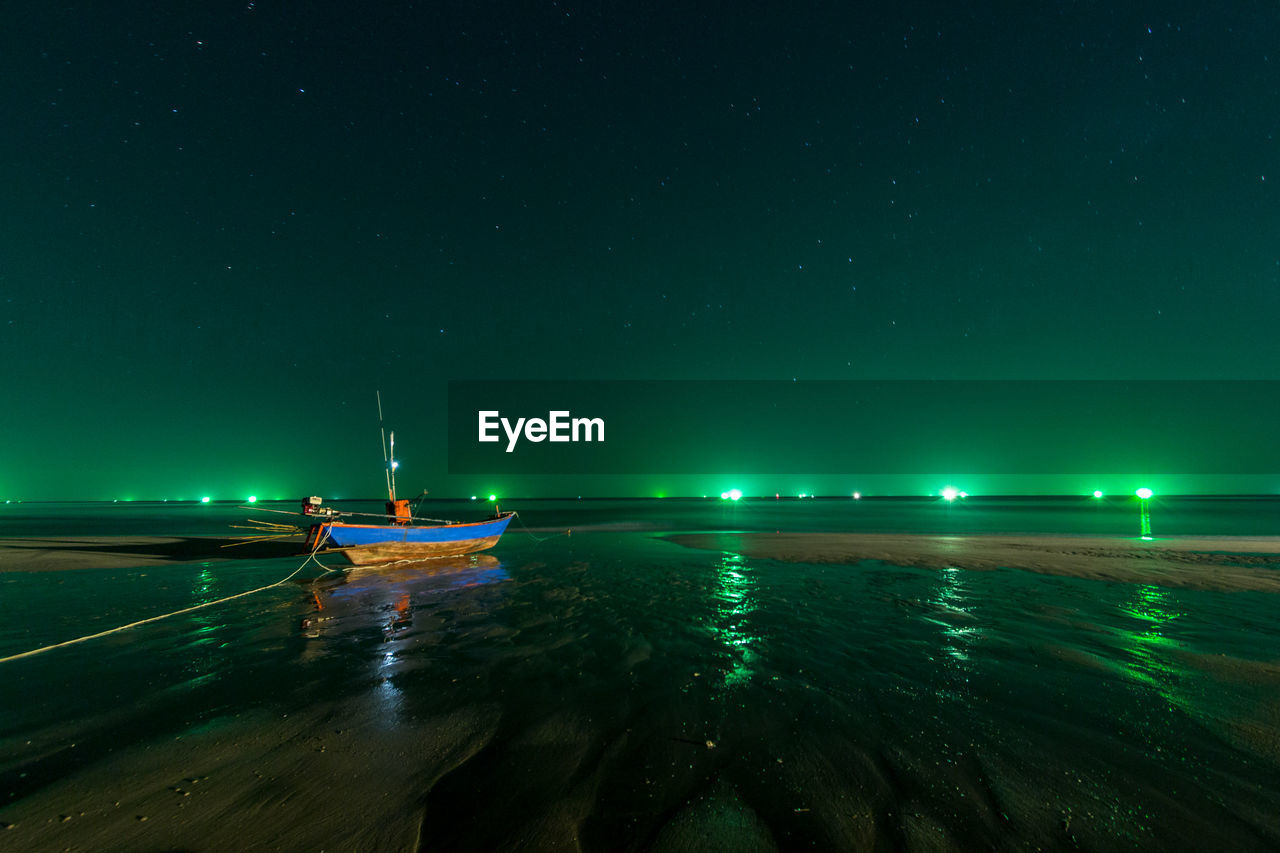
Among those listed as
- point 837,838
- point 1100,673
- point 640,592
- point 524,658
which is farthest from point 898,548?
point 837,838

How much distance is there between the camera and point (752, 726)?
6.03 m

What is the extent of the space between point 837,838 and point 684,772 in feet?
5.11

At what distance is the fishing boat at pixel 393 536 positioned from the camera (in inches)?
737

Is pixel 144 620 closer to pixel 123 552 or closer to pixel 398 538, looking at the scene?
pixel 398 538

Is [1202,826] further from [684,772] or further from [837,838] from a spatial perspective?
[684,772]

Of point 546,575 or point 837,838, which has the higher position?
point 837,838

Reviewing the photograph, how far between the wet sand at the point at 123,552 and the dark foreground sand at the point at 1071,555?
80.0 feet

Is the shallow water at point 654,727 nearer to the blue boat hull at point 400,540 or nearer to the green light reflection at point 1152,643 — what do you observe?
the green light reflection at point 1152,643

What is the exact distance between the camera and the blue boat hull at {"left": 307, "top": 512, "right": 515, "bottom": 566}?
18.9 meters

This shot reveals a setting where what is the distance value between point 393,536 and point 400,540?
444 mm

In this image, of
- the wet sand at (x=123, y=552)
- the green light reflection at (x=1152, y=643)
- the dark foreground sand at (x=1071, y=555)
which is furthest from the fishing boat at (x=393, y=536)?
the green light reflection at (x=1152, y=643)

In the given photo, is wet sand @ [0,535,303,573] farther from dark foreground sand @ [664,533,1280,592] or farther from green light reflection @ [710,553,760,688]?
dark foreground sand @ [664,533,1280,592]

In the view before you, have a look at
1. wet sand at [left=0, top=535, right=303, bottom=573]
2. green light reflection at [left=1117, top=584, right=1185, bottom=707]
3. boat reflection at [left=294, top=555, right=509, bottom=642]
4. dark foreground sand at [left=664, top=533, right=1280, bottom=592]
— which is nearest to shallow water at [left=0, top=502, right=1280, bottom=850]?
green light reflection at [left=1117, top=584, right=1185, bottom=707]

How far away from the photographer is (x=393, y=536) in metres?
20.6
